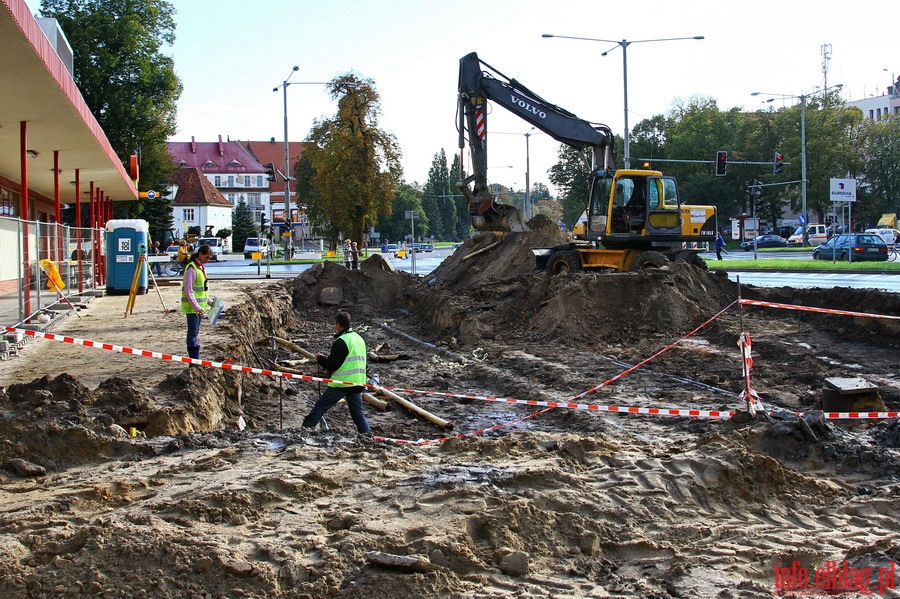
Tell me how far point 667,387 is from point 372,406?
154 inches

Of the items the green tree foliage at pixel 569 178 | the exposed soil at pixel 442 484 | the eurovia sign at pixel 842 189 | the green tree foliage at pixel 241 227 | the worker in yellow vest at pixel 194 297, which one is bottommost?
the exposed soil at pixel 442 484

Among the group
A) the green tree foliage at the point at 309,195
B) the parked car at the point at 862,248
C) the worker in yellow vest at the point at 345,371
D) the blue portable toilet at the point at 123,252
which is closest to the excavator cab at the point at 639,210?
the worker in yellow vest at the point at 345,371

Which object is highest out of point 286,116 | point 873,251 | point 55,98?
point 286,116

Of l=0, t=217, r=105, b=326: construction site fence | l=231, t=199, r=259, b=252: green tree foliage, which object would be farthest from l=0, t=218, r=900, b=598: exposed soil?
l=231, t=199, r=259, b=252: green tree foliage

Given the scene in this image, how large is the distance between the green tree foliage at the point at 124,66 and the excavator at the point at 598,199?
24.9 meters

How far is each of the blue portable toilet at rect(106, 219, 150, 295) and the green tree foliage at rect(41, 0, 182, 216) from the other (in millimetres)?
21334

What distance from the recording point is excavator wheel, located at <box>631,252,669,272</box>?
1838 centimetres

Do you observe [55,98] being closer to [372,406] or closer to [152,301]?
[152,301]

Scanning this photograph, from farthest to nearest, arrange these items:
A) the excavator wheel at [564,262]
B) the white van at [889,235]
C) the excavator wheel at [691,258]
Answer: the white van at [889,235]
the excavator wheel at [564,262]
the excavator wheel at [691,258]

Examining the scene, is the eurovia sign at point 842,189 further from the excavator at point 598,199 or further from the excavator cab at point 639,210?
the excavator cab at point 639,210

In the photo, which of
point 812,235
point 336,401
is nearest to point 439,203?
point 812,235

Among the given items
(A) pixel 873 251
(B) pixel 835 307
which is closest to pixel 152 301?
(B) pixel 835 307

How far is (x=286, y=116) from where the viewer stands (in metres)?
45.2

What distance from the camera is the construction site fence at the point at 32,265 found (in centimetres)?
1178
